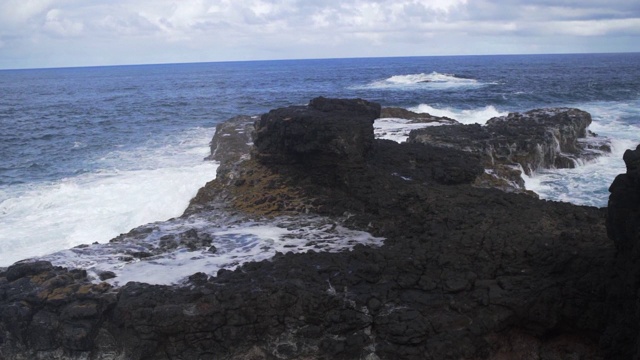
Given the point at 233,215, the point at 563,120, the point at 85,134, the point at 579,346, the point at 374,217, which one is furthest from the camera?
the point at 85,134

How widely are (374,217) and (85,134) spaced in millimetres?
30132

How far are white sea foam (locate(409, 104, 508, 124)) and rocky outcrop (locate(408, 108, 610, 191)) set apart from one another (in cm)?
984

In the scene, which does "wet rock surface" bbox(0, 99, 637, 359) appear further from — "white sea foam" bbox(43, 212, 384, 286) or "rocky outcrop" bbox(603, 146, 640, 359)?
"white sea foam" bbox(43, 212, 384, 286)

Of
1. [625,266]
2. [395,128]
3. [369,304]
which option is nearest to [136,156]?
[395,128]

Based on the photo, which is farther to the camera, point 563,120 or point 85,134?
point 85,134

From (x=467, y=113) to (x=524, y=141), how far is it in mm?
18964

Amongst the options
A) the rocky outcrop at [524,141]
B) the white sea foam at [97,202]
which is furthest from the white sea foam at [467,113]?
the white sea foam at [97,202]

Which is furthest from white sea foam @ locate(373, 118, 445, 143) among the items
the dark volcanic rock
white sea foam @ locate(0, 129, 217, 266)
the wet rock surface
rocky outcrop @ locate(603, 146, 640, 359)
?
rocky outcrop @ locate(603, 146, 640, 359)

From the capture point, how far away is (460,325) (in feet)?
26.1

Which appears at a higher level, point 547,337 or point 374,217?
point 374,217

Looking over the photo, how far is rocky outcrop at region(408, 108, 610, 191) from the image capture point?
1888 centimetres

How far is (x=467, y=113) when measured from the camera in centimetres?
3922

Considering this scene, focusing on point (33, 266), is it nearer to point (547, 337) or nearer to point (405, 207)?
point (405, 207)

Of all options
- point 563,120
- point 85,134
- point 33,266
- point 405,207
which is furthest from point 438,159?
point 85,134
